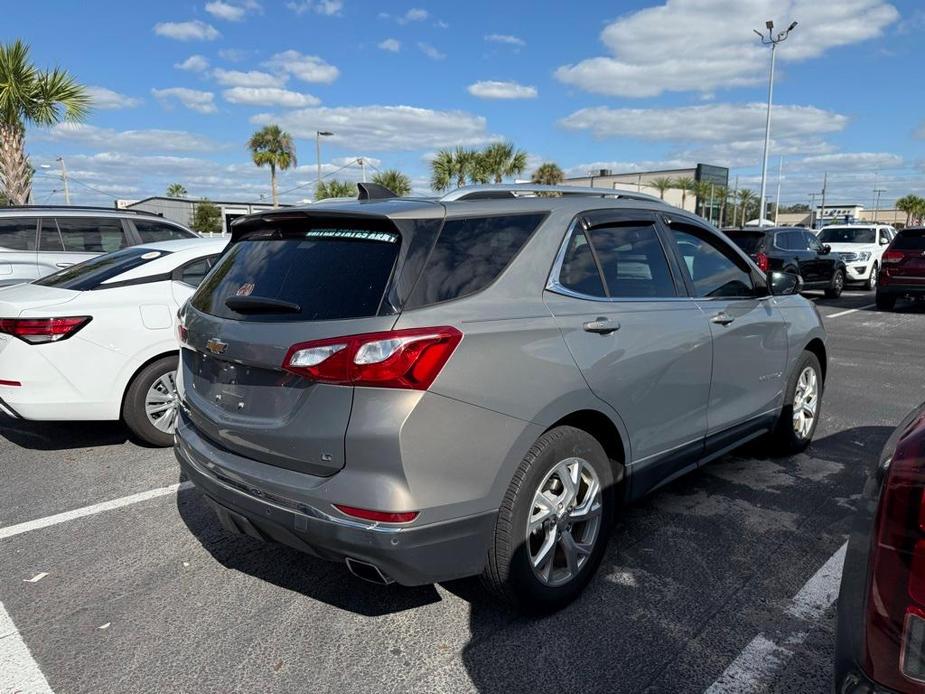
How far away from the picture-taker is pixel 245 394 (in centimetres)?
271

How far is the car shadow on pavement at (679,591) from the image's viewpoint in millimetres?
2586

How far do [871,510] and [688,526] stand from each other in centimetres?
211

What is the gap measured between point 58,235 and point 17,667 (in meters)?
7.16

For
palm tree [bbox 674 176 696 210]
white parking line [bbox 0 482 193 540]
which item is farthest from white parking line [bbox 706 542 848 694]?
palm tree [bbox 674 176 696 210]

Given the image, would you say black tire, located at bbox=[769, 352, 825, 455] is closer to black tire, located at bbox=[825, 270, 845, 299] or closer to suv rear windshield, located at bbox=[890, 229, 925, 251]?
suv rear windshield, located at bbox=[890, 229, 925, 251]

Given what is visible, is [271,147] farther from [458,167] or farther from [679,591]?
[679,591]

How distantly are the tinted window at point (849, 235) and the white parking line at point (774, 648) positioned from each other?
19.5 metres

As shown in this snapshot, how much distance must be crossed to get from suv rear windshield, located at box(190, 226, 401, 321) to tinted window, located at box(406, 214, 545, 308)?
155 mm

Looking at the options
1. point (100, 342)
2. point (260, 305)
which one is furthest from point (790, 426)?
point (100, 342)

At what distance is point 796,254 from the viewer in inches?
617

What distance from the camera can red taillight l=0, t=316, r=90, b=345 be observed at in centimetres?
450

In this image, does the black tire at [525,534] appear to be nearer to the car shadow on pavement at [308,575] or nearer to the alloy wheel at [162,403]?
the car shadow on pavement at [308,575]

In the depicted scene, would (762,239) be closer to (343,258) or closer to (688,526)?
(688,526)

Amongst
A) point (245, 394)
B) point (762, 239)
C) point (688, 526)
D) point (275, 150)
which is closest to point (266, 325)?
point (245, 394)
